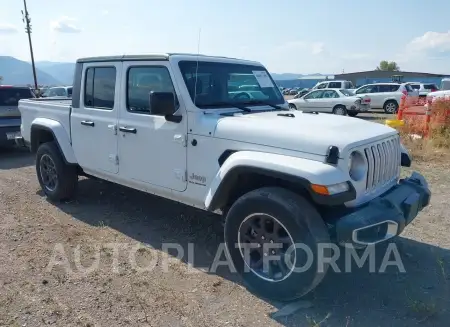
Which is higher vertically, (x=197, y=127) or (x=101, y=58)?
(x=101, y=58)

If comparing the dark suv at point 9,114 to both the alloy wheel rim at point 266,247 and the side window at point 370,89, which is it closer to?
the alloy wheel rim at point 266,247

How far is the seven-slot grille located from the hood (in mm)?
75

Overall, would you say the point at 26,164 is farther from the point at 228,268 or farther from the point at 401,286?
the point at 401,286

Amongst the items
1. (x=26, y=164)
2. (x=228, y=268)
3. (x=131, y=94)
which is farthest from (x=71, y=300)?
(x=26, y=164)

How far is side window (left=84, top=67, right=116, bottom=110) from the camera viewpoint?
461cm

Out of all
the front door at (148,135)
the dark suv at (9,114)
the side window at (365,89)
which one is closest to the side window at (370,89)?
the side window at (365,89)

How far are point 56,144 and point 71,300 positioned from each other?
9.39 feet

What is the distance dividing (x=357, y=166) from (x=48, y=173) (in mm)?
4349

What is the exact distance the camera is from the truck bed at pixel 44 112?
5274 mm

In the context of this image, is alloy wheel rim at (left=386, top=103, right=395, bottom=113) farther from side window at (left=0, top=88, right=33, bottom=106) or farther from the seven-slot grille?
the seven-slot grille

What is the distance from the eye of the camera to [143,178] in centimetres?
427

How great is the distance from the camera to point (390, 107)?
21.2m

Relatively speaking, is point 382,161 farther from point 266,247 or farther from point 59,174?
point 59,174

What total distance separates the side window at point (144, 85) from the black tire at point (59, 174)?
1653mm
